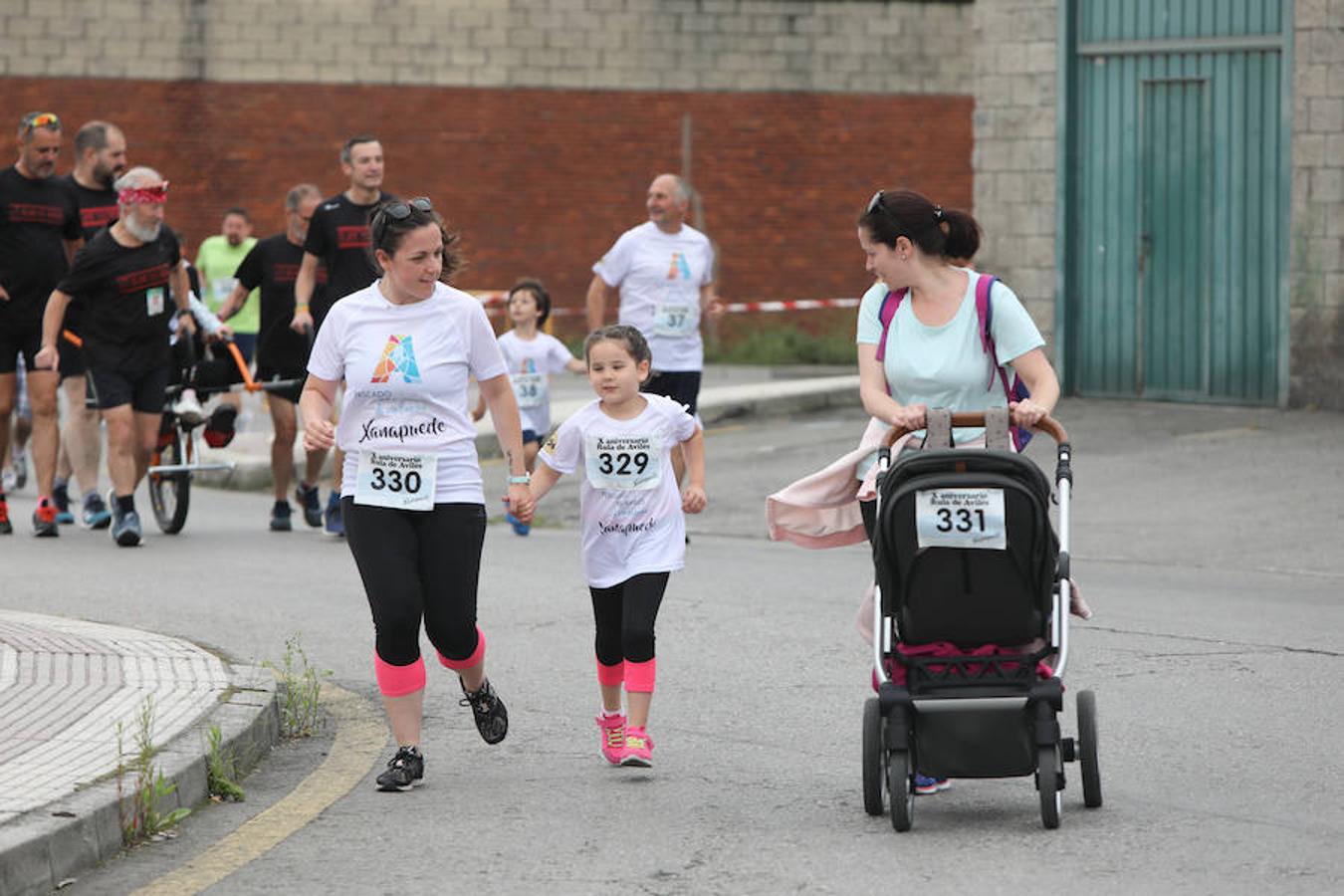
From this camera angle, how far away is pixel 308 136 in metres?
30.3

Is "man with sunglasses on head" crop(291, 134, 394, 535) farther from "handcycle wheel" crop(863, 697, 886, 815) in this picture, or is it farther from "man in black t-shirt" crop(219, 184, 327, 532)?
"handcycle wheel" crop(863, 697, 886, 815)

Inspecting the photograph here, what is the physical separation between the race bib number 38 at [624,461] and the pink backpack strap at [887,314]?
95cm

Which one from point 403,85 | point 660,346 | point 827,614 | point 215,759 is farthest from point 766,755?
point 403,85

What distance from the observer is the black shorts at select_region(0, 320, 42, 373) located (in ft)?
43.8

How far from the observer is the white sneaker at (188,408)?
1341cm

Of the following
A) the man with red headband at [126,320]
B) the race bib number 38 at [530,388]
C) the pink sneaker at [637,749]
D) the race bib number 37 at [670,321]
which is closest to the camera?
the pink sneaker at [637,749]

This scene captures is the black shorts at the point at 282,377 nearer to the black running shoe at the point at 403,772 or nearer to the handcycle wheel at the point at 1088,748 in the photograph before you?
the black running shoe at the point at 403,772

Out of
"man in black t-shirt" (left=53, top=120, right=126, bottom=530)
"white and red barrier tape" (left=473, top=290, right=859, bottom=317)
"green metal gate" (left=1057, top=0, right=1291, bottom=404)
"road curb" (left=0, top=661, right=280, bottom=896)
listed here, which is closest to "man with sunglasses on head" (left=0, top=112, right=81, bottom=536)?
"man in black t-shirt" (left=53, top=120, right=126, bottom=530)

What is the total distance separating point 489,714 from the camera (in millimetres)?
7430

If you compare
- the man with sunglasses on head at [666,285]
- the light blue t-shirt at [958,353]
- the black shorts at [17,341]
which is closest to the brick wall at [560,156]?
the black shorts at [17,341]

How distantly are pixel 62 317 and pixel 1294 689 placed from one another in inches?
285

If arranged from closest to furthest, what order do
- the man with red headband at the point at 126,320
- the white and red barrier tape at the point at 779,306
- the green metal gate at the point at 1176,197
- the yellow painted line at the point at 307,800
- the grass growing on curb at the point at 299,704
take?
1. the yellow painted line at the point at 307,800
2. the grass growing on curb at the point at 299,704
3. the man with red headband at the point at 126,320
4. the green metal gate at the point at 1176,197
5. the white and red barrier tape at the point at 779,306

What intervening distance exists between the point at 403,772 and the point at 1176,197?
12320 mm

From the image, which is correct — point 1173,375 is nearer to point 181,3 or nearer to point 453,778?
point 453,778
